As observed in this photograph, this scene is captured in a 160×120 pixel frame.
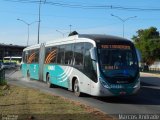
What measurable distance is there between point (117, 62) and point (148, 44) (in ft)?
274

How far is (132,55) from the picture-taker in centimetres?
1839

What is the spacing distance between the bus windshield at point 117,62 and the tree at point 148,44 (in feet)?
261

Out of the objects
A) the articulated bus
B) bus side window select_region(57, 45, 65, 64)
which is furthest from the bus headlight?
bus side window select_region(57, 45, 65, 64)

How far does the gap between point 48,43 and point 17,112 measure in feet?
49.9

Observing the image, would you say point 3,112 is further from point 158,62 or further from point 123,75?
point 158,62

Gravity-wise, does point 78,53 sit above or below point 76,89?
above

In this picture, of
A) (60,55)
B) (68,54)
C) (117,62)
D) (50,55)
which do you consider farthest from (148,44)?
(117,62)

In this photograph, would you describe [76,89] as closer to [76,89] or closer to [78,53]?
[76,89]

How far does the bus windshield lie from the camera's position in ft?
57.8

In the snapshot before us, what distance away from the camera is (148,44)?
100000 mm

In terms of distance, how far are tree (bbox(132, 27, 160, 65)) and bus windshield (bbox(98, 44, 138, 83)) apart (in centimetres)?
7949

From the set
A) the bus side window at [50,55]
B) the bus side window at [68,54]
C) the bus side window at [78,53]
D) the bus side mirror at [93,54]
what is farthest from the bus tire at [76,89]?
the bus side window at [50,55]

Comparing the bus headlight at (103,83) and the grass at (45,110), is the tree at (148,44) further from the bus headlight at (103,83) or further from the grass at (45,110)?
the grass at (45,110)

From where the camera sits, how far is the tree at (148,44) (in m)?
99.5
